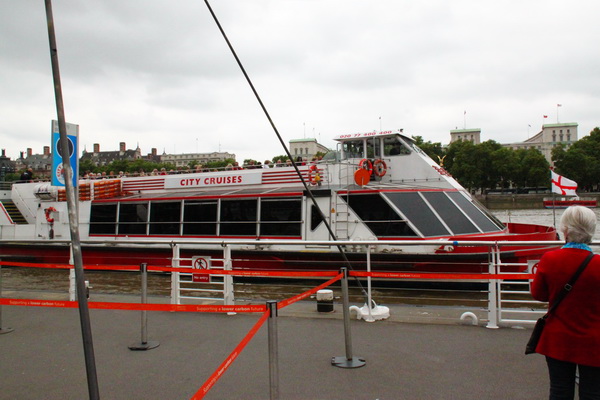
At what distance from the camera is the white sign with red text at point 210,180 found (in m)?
13.4

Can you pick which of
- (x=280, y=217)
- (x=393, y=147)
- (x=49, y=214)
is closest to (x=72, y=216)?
(x=280, y=217)

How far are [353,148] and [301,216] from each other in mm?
3004

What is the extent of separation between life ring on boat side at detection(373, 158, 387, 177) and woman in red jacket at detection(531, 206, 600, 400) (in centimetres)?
961

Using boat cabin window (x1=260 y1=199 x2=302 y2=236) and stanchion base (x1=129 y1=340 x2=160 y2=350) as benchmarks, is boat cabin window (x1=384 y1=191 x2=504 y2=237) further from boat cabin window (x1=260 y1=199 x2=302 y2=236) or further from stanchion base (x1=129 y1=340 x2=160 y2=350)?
stanchion base (x1=129 y1=340 x2=160 y2=350)

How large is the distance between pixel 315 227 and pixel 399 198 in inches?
86.7

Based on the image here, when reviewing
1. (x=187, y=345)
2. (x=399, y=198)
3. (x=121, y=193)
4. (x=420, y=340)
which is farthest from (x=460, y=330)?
(x=121, y=193)

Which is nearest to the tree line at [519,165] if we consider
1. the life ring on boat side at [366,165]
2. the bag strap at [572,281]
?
the life ring on boat side at [366,165]

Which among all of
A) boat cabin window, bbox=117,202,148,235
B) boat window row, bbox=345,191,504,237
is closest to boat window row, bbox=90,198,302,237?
boat cabin window, bbox=117,202,148,235

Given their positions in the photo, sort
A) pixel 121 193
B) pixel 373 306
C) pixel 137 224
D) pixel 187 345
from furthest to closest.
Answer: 1. pixel 121 193
2. pixel 137 224
3. pixel 373 306
4. pixel 187 345

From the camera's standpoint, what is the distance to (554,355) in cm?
269

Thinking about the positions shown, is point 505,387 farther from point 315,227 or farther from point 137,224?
point 137,224

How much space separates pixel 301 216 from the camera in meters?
11.4

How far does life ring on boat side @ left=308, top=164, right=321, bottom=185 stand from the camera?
464 inches

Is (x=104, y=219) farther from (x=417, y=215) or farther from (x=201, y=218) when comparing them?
(x=417, y=215)
